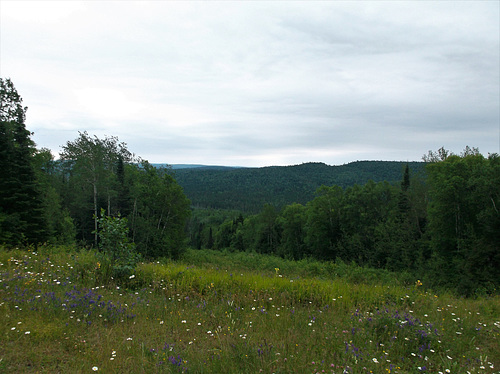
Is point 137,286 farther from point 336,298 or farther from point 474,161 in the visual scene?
point 474,161

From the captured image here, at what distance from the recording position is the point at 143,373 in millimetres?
3035

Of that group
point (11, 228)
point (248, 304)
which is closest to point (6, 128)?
point (11, 228)

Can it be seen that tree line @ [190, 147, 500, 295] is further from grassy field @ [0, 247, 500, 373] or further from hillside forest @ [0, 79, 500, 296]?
grassy field @ [0, 247, 500, 373]

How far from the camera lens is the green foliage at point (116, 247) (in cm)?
602

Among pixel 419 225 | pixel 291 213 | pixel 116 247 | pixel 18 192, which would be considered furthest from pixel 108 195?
pixel 419 225

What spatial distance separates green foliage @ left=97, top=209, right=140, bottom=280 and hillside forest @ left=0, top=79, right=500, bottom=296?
3 cm

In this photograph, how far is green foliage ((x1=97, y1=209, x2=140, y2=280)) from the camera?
19.8ft

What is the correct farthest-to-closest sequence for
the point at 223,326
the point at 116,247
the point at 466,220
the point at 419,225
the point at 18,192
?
the point at 419,225 → the point at 466,220 → the point at 18,192 → the point at 116,247 → the point at 223,326

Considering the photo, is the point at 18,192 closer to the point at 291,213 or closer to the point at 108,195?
the point at 108,195

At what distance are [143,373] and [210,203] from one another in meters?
185

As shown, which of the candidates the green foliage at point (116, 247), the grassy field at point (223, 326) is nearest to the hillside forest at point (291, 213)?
the green foliage at point (116, 247)

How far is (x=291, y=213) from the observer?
183 ft

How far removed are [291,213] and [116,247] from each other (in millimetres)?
51059

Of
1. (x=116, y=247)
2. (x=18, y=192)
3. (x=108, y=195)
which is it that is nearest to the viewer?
(x=116, y=247)
